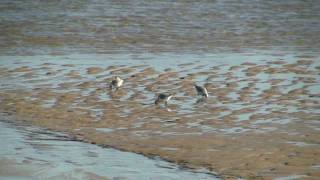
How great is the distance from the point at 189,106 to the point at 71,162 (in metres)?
3.89

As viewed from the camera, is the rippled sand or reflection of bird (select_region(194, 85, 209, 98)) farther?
the rippled sand

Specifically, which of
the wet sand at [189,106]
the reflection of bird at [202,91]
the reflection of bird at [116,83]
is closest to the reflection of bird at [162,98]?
the wet sand at [189,106]

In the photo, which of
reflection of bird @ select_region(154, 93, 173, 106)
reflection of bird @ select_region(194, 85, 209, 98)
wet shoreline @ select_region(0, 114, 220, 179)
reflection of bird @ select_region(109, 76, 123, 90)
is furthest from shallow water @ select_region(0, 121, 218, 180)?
reflection of bird @ select_region(109, 76, 123, 90)

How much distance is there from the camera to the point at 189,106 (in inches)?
477

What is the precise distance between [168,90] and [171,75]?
144 cm

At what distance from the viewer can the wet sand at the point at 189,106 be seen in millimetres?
9031

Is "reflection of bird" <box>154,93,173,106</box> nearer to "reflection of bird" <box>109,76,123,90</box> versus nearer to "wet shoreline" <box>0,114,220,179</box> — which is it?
"reflection of bird" <box>109,76,123,90</box>

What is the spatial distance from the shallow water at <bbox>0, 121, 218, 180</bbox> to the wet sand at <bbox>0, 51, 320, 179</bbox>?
0.30m

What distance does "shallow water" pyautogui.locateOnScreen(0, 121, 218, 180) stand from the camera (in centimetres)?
801

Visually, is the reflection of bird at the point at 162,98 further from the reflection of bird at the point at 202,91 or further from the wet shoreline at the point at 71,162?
the wet shoreline at the point at 71,162

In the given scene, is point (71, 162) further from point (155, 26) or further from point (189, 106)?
point (155, 26)

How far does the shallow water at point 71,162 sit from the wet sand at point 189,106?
303 mm

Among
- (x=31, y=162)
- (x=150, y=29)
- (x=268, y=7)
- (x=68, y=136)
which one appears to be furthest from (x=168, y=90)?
(x=268, y=7)

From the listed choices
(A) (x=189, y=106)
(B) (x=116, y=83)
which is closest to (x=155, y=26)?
(B) (x=116, y=83)
